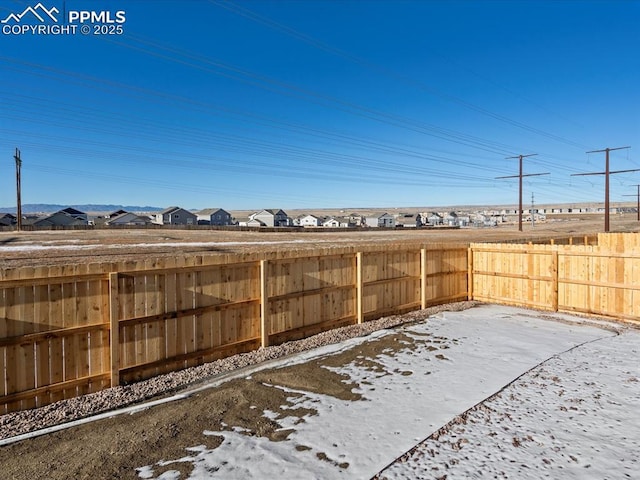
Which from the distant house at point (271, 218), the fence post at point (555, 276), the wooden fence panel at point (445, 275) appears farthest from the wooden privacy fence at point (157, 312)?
the distant house at point (271, 218)

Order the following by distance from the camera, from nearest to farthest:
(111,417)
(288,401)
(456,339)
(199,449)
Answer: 1. (199,449)
2. (111,417)
3. (288,401)
4. (456,339)

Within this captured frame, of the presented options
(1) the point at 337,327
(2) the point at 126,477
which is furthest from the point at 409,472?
(1) the point at 337,327

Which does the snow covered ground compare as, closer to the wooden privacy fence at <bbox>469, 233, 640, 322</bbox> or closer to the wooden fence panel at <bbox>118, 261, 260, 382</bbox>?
the wooden fence panel at <bbox>118, 261, 260, 382</bbox>

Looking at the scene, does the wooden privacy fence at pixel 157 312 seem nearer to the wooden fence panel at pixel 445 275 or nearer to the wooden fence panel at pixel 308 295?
the wooden fence panel at pixel 308 295

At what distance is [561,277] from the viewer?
9867 mm

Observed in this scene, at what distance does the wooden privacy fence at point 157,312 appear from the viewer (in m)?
4.50

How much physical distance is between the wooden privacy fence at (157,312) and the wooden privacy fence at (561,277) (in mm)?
4059

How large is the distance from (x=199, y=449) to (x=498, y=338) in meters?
5.89

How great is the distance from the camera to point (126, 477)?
3379mm

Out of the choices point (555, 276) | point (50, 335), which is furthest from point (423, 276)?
point (50, 335)

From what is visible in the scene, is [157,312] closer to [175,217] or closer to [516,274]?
[516,274]

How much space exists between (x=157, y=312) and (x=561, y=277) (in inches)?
357

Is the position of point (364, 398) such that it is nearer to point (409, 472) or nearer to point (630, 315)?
point (409, 472)

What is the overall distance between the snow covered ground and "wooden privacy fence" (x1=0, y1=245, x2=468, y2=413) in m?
1.10
